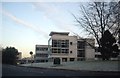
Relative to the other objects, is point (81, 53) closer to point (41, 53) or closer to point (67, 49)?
point (67, 49)

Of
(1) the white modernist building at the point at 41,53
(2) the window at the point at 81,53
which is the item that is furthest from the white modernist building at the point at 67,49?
(1) the white modernist building at the point at 41,53

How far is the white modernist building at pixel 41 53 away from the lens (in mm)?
128375

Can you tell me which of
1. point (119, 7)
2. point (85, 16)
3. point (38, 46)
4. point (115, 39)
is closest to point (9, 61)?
point (85, 16)

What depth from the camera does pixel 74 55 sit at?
331 feet

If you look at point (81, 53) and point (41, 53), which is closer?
point (81, 53)

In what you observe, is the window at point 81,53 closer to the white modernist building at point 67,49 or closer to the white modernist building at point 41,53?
the white modernist building at point 67,49

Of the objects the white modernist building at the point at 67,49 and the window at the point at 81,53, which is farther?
the window at the point at 81,53

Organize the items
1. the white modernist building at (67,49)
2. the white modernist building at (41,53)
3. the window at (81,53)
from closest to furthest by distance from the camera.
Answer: the white modernist building at (67,49) → the window at (81,53) → the white modernist building at (41,53)

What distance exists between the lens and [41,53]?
13075cm

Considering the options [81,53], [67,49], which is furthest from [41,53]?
[67,49]

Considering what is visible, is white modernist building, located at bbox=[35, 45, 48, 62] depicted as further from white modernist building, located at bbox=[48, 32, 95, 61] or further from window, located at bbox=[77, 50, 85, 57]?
window, located at bbox=[77, 50, 85, 57]

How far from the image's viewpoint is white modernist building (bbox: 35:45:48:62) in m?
128

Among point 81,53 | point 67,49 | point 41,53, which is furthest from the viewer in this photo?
point 41,53

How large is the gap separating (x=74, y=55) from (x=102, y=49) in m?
51.8
